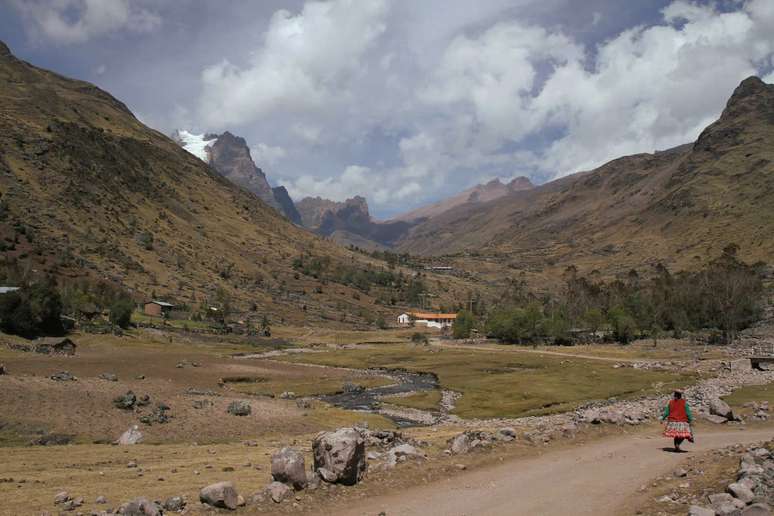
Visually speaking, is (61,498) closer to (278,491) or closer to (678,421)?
(278,491)

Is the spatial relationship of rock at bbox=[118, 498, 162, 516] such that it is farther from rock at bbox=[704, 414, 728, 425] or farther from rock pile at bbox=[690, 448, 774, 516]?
rock at bbox=[704, 414, 728, 425]

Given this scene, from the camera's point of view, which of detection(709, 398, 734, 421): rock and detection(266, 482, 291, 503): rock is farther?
detection(709, 398, 734, 421): rock

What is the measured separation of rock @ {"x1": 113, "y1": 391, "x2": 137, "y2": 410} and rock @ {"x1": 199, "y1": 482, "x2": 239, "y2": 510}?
29.8 metres

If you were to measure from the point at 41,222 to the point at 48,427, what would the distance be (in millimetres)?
189243

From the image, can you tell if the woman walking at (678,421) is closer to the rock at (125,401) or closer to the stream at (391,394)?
the stream at (391,394)

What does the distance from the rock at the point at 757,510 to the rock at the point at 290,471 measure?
13924mm

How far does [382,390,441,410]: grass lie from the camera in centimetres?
6444

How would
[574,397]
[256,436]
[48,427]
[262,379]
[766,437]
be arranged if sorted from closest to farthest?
[766,437], [48,427], [256,436], [574,397], [262,379]

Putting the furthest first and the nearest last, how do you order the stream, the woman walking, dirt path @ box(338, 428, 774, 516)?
the stream → the woman walking → dirt path @ box(338, 428, 774, 516)

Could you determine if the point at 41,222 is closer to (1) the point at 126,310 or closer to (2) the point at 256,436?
(1) the point at 126,310

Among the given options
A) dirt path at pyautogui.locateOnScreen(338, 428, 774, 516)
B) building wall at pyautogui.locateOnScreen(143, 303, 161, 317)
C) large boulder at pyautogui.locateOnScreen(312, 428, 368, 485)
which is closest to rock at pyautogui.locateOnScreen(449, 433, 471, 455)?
dirt path at pyautogui.locateOnScreen(338, 428, 774, 516)

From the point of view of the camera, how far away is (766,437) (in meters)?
27.8

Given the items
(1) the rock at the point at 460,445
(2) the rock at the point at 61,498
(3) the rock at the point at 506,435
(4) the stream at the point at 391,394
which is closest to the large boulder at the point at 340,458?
(1) the rock at the point at 460,445

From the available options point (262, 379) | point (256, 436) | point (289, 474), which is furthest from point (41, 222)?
point (289, 474)
